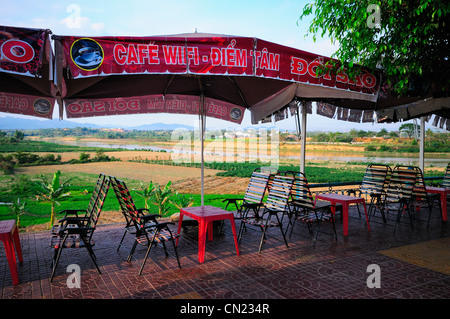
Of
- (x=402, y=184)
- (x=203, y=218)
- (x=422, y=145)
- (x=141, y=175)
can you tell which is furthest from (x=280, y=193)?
(x=141, y=175)

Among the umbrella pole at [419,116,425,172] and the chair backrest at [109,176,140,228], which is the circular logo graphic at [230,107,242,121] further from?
the umbrella pole at [419,116,425,172]

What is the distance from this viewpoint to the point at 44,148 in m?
44.7

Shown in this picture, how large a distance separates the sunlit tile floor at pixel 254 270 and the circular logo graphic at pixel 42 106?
6.34 ft

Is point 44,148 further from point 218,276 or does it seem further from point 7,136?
point 218,276

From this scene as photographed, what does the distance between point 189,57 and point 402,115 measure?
18.9ft

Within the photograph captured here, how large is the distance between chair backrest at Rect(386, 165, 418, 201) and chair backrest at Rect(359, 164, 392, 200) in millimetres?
131

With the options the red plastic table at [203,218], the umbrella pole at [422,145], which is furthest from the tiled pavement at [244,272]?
the umbrella pole at [422,145]

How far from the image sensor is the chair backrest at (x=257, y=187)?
5.15 metres

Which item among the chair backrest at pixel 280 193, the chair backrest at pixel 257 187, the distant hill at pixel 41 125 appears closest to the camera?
the chair backrest at pixel 280 193

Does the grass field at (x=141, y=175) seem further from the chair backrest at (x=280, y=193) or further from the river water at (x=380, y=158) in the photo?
the chair backrest at (x=280, y=193)

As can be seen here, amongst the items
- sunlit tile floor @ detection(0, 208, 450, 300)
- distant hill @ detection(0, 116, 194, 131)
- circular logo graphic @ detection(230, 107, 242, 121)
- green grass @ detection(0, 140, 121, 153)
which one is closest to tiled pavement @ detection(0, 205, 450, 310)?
sunlit tile floor @ detection(0, 208, 450, 300)

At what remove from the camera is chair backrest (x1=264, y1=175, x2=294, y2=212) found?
4.82 metres
